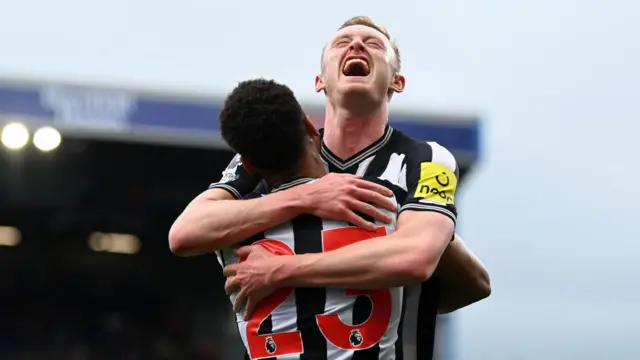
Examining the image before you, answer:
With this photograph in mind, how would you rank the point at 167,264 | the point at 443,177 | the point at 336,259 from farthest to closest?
the point at 167,264, the point at 443,177, the point at 336,259

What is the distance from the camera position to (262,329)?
284 centimetres

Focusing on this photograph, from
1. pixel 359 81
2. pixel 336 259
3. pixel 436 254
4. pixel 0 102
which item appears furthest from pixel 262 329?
pixel 0 102

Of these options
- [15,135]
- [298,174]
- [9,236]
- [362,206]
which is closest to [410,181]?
[362,206]

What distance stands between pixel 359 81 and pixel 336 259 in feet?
1.71

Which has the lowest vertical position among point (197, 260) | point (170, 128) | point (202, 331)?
point (202, 331)

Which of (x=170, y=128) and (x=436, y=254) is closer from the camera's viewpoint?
(x=436, y=254)

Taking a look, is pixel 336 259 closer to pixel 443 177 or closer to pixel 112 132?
pixel 443 177

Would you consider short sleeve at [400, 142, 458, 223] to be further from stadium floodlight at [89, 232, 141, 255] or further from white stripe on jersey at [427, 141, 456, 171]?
stadium floodlight at [89, 232, 141, 255]

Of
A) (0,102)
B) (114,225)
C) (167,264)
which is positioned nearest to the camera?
(0,102)

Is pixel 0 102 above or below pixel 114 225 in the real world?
above

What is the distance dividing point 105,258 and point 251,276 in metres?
15.0

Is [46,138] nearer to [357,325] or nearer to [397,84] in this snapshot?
[397,84]

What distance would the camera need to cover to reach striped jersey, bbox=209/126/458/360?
2.85m

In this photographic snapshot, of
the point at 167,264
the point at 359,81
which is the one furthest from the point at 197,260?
the point at 359,81
